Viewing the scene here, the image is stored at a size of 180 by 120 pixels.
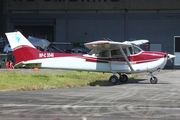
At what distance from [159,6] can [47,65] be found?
79.0 ft

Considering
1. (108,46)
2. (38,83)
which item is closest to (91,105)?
(38,83)

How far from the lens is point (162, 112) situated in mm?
10461

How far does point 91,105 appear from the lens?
11.7 m

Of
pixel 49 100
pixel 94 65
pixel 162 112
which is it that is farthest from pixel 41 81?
pixel 162 112

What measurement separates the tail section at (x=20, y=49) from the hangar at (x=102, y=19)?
21.6 meters

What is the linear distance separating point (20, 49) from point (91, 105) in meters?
9.27

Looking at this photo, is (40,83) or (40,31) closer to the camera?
(40,83)

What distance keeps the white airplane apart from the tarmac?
146 inches

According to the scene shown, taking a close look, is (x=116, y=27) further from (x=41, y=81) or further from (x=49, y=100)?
(x=49, y=100)

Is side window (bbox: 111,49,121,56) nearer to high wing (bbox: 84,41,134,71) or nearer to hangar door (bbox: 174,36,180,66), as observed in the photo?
high wing (bbox: 84,41,134,71)

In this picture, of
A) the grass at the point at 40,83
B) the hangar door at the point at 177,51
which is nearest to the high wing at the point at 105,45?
the grass at the point at 40,83

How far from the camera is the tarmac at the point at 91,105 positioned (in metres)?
9.76

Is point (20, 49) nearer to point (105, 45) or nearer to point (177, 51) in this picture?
point (105, 45)

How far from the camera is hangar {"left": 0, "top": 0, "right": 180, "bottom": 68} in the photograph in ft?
135
